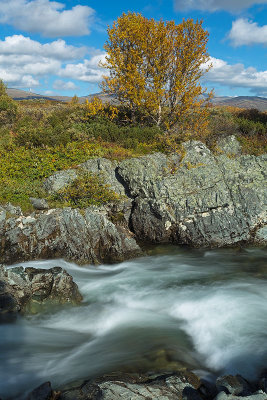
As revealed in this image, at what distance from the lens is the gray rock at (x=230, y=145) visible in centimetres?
1770

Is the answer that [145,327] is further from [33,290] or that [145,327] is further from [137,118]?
[137,118]

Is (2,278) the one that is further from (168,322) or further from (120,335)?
(168,322)

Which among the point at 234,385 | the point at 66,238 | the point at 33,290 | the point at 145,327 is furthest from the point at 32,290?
the point at 234,385

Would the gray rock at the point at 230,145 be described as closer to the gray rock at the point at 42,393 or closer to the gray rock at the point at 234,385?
the gray rock at the point at 234,385

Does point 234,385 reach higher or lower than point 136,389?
lower

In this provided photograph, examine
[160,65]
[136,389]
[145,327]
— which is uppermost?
[160,65]

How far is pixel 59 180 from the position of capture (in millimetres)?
14844

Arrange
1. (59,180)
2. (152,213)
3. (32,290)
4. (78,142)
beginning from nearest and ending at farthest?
1. (32,290)
2. (152,213)
3. (59,180)
4. (78,142)

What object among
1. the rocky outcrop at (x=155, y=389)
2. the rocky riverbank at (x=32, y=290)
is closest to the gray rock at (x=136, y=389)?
the rocky outcrop at (x=155, y=389)

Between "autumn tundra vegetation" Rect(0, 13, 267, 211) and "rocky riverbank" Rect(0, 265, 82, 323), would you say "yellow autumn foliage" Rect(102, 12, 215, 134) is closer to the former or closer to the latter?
"autumn tundra vegetation" Rect(0, 13, 267, 211)

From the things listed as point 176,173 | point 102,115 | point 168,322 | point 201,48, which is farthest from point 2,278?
point 201,48

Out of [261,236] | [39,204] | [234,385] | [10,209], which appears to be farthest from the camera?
[261,236]

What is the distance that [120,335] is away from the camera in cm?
798

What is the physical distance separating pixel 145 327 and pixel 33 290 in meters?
3.60
